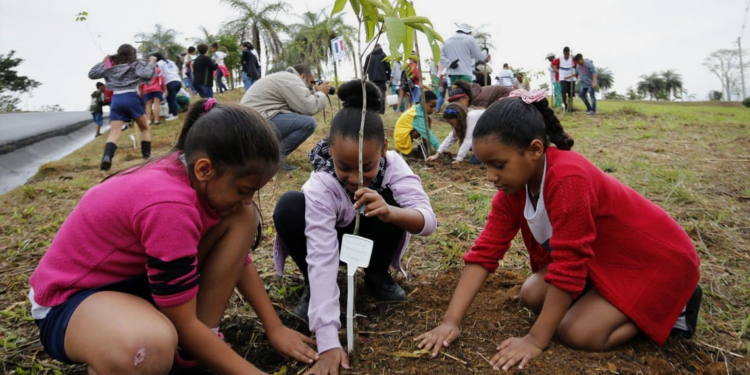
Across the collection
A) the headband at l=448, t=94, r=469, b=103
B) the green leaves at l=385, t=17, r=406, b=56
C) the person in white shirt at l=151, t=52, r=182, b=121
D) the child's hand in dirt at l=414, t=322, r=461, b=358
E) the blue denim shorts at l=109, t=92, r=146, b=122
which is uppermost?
the person in white shirt at l=151, t=52, r=182, b=121

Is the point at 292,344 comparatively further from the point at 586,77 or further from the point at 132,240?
the point at 586,77

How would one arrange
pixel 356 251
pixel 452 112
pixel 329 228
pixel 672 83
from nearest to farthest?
pixel 356 251, pixel 329 228, pixel 452 112, pixel 672 83

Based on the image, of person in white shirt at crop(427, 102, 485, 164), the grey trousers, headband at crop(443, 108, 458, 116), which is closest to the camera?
the grey trousers

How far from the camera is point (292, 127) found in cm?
473

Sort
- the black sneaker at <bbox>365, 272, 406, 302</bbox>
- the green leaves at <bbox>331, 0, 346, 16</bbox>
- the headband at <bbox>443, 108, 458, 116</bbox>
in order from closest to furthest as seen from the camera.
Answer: the green leaves at <bbox>331, 0, 346, 16</bbox>, the black sneaker at <bbox>365, 272, 406, 302</bbox>, the headband at <bbox>443, 108, 458, 116</bbox>

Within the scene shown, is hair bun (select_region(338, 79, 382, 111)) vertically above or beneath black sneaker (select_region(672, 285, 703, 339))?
above

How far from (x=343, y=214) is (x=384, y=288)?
15.8 inches

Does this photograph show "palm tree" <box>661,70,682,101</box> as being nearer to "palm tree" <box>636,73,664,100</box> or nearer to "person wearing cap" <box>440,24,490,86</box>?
"palm tree" <box>636,73,664,100</box>

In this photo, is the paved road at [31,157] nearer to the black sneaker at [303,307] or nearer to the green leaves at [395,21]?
the black sneaker at [303,307]

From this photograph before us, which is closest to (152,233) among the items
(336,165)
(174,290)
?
(174,290)

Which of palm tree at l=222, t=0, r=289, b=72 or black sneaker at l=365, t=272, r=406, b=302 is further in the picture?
palm tree at l=222, t=0, r=289, b=72

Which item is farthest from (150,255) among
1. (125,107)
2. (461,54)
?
(461,54)

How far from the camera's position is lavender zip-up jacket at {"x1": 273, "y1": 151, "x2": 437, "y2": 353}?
159cm

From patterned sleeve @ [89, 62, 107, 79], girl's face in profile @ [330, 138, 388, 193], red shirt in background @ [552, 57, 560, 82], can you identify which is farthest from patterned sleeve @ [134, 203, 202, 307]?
red shirt in background @ [552, 57, 560, 82]
